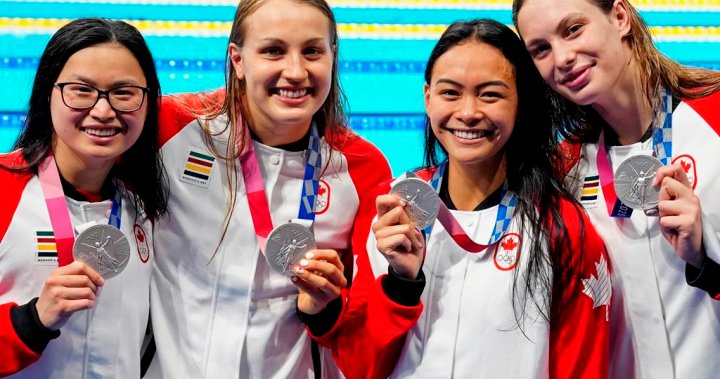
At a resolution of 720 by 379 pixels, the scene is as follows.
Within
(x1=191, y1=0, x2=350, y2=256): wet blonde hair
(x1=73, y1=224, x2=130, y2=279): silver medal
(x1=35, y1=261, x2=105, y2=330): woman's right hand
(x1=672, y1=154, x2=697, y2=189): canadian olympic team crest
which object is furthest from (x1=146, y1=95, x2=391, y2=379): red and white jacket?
(x1=672, y1=154, x2=697, y2=189): canadian olympic team crest

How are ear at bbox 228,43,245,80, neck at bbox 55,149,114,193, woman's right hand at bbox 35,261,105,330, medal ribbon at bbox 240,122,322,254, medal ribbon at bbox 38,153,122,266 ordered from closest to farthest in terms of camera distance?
woman's right hand at bbox 35,261,105,330 → medal ribbon at bbox 38,153,122,266 → neck at bbox 55,149,114,193 → medal ribbon at bbox 240,122,322,254 → ear at bbox 228,43,245,80

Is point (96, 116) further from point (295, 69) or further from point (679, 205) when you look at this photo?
point (679, 205)

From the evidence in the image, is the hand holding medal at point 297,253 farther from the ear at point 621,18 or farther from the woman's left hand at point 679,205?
the ear at point 621,18

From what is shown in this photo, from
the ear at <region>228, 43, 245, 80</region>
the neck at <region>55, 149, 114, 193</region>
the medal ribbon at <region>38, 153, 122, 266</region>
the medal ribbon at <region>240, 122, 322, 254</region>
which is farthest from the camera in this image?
the ear at <region>228, 43, 245, 80</region>

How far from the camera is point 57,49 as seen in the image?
217cm

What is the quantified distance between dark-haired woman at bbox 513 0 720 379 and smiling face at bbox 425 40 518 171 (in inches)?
4.6

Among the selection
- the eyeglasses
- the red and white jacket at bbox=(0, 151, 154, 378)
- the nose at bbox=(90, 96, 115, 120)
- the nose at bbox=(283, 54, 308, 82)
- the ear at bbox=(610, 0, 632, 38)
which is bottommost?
the red and white jacket at bbox=(0, 151, 154, 378)

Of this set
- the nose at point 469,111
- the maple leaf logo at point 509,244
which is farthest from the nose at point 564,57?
the maple leaf logo at point 509,244

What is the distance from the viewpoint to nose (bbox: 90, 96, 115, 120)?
6.96ft

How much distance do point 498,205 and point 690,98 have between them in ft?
1.71

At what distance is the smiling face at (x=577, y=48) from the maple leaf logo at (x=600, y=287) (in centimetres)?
40

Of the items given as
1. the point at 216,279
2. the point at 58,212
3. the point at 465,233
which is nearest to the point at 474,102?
the point at 465,233

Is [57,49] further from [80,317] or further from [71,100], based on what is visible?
[80,317]

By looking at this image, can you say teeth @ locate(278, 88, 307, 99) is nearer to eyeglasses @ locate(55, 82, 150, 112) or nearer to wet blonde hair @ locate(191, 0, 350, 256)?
wet blonde hair @ locate(191, 0, 350, 256)
